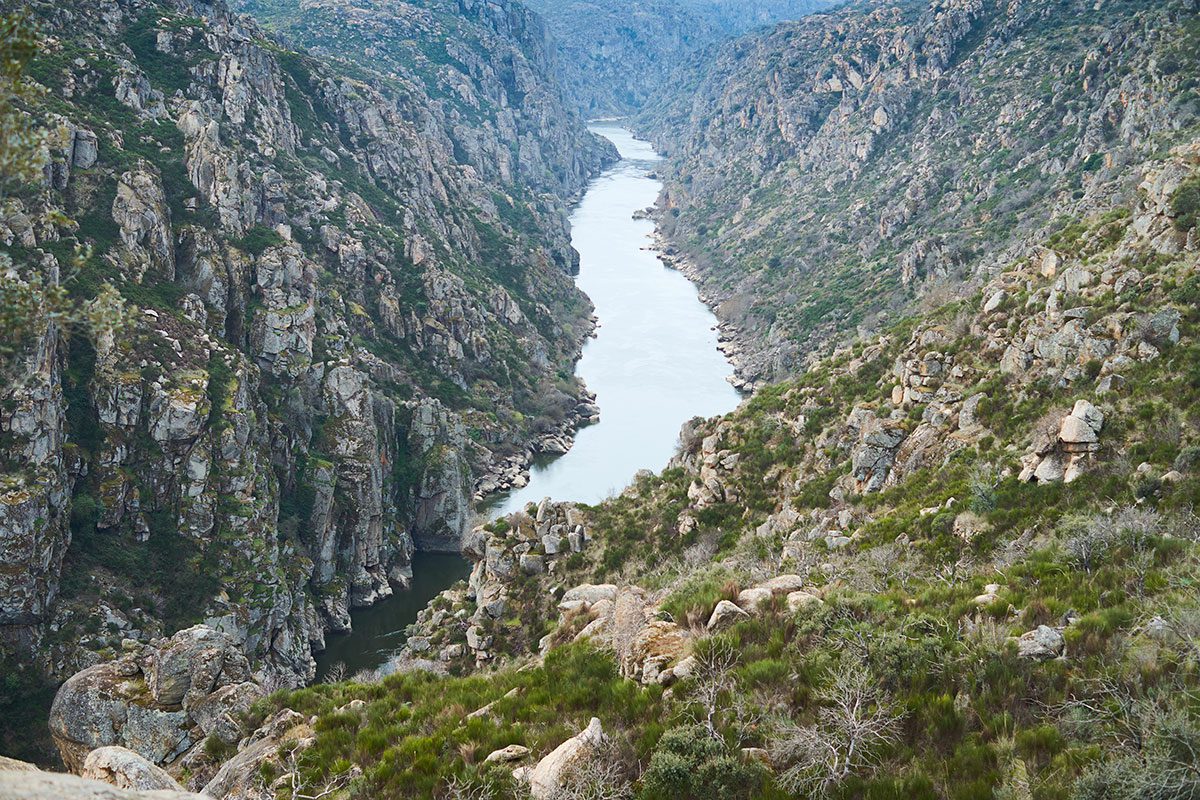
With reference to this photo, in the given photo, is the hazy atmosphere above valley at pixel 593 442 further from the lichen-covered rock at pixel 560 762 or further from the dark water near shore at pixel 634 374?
the dark water near shore at pixel 634 374

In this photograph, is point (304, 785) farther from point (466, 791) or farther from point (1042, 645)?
point (1042, 645)

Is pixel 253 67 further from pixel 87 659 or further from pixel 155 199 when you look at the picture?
pixel 87 659

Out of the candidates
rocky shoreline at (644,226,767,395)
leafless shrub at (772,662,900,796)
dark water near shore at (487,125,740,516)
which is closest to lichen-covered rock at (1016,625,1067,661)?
leafless shrub at (772,662,900,796)

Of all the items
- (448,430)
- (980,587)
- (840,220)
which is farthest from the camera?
(840,220)

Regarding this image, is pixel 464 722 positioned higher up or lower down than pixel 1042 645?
lower down

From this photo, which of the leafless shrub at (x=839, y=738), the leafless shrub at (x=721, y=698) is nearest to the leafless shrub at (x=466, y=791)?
the leafless shrub at (x=721, y=698)

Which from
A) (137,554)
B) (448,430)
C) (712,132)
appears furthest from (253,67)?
(712,132)

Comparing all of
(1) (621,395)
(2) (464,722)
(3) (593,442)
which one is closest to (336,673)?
(2) (464,722)
